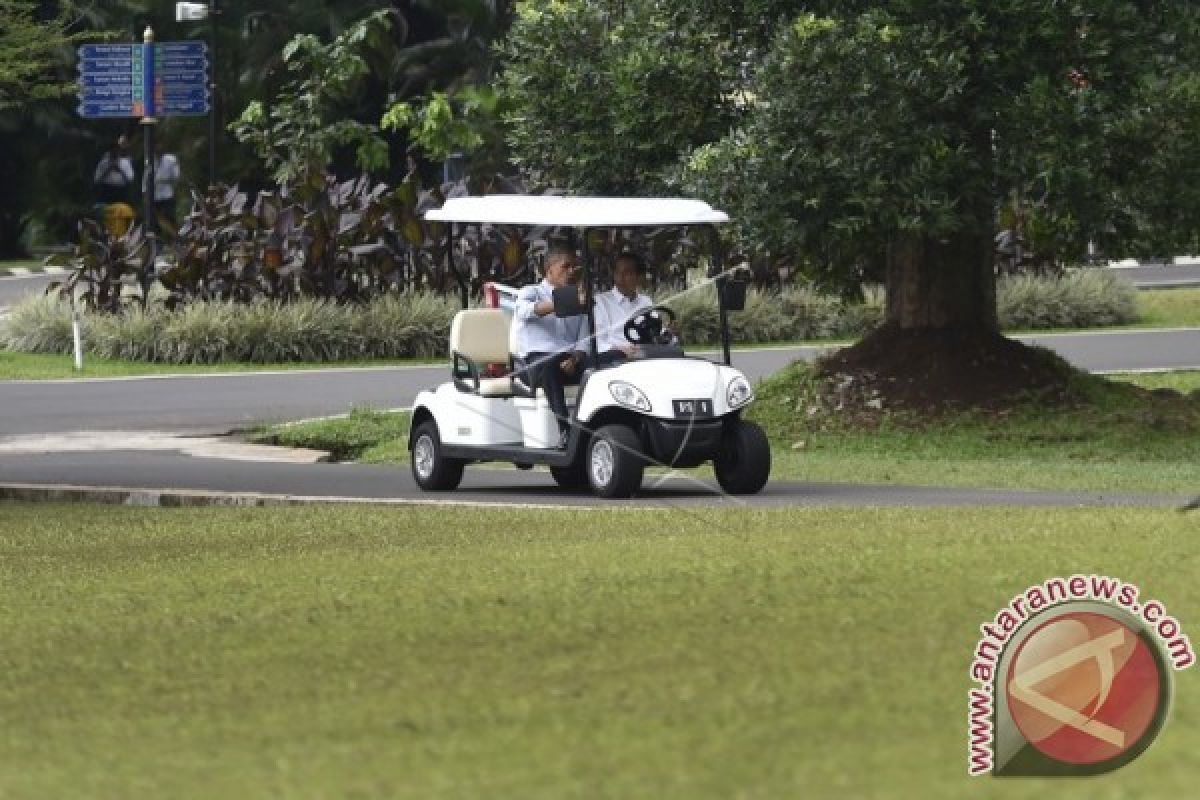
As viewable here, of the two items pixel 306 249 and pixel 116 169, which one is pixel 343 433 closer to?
pixel 306 249

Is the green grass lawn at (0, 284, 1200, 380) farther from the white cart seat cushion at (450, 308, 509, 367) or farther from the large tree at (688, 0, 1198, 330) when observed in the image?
the white cart seat cushion at (450, 308, 509, 367)

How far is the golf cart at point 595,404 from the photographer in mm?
18016

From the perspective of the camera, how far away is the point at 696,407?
59.3ft

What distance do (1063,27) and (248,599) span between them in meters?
11.9

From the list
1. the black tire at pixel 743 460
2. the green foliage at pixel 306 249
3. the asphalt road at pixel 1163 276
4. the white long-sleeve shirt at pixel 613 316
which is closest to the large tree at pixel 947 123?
the white long-sleeve shirt at pixel 613 316

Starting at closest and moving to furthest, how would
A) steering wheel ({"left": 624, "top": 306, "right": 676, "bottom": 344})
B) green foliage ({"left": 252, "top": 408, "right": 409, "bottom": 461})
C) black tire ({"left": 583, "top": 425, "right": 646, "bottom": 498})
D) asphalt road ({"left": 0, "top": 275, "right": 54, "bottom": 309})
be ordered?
black tire ({"left": 583, "top": 425, "right": 646, "bottom": 498})
steering wheel ({"left": 624, "top": 306, "right": 676, "bottom": 344})
green foliage ({"left": 252, "top": 408, "right": 409, "bottom": 461})
asphalt road ({"left": 0, "top": 275, "right": 54, "bottom": 309})

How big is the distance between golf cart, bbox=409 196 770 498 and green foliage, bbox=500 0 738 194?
3706mm

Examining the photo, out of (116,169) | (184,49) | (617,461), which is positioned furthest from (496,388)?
(116,169)

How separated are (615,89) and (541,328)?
15.9ft

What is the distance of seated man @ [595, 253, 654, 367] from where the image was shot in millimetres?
18625

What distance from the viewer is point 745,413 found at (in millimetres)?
23594

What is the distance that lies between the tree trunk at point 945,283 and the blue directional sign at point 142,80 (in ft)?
67.3

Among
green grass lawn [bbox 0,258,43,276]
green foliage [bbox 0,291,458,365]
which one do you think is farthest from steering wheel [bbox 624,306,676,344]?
green grass lawn [bbox 0,258,43,276]

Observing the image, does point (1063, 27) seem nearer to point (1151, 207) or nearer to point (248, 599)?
point (1151, 207)
